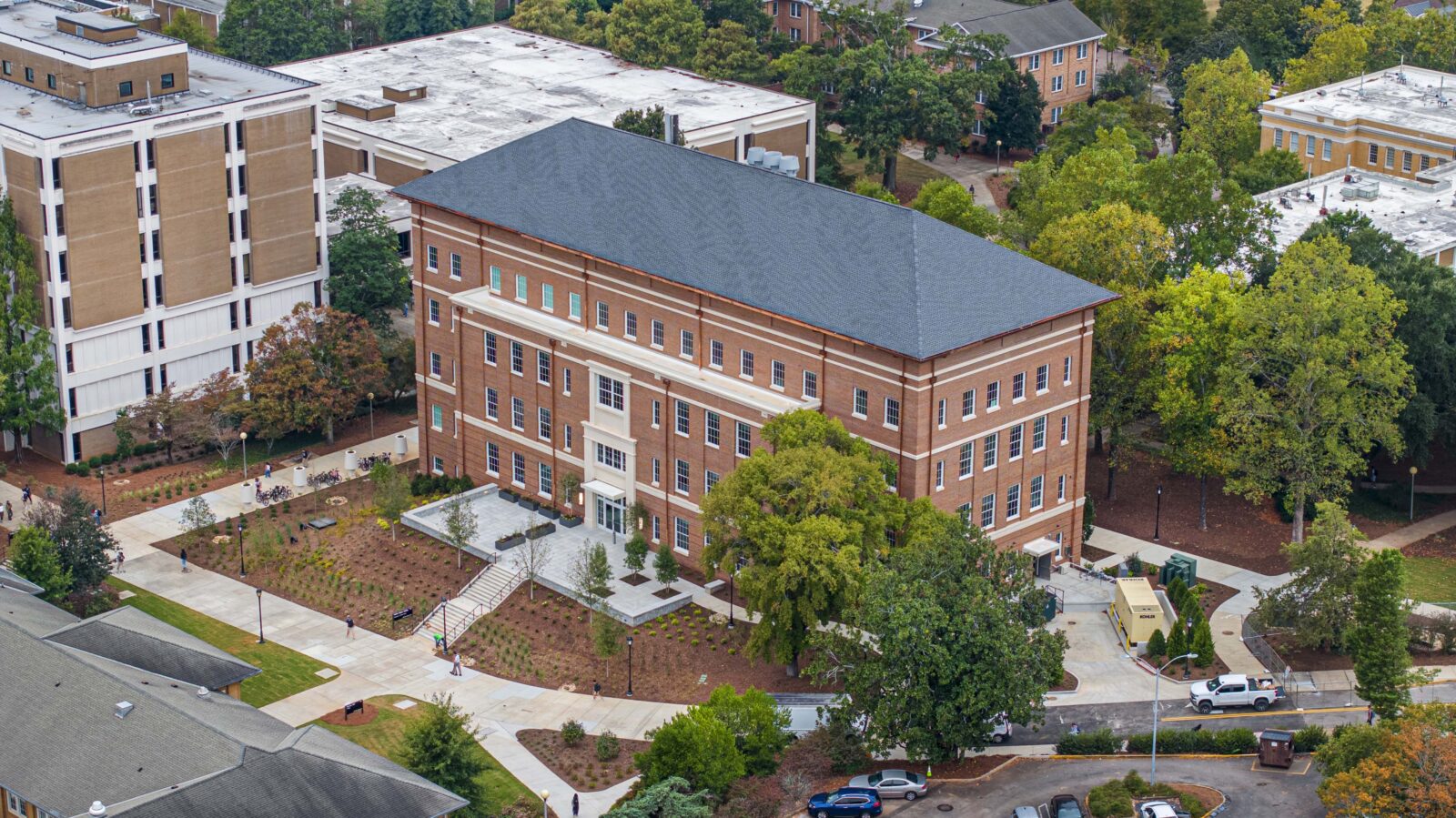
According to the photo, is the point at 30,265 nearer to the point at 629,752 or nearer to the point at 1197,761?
the point at 629,752

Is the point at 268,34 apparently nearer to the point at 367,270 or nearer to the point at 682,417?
the point at 367,270

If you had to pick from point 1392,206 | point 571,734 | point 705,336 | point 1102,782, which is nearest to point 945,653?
point 1102,782

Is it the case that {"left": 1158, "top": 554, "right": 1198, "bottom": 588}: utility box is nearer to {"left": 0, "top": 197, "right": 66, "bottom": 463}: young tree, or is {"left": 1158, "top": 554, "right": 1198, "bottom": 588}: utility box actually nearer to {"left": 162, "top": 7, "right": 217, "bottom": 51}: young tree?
{"left": 0, "top": 197, "right": 66, "bottom": 463}: young tree

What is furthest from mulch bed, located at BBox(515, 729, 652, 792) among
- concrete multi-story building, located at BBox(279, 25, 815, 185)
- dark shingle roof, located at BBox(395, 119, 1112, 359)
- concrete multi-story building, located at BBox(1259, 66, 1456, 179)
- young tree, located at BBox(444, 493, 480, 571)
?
concrete multi-story building, located at BBox(1259, 66, 1456, 179)

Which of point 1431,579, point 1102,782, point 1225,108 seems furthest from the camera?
point 1225,108

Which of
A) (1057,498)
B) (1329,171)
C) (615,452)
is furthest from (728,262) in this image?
(1329,171)
